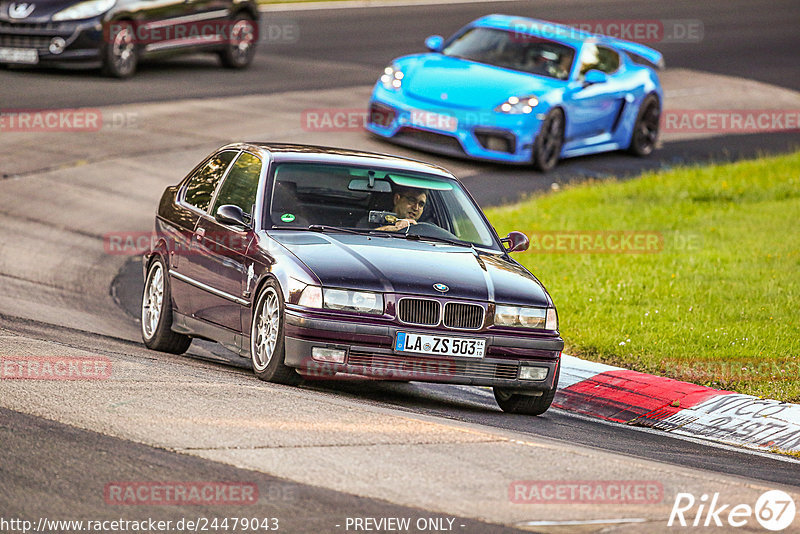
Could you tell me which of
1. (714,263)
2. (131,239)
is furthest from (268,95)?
(714,263)

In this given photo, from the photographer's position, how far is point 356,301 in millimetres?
8203

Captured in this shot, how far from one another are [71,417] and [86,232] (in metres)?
7.61

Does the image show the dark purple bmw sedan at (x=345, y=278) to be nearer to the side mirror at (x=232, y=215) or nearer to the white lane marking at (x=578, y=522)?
the side mirror at (x=232, y=215)

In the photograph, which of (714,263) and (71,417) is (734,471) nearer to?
(71,417)

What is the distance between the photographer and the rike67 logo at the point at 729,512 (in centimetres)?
606

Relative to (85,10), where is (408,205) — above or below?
above

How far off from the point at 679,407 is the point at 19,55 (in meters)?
13.9

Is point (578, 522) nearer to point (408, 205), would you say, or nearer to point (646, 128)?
point (408, 205)

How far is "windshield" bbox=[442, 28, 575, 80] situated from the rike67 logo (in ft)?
42.9

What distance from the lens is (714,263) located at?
13.9 m

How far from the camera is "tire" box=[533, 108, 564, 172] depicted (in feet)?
60.7

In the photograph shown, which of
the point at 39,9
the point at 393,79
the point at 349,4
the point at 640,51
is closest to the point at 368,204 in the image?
the point at 393,79

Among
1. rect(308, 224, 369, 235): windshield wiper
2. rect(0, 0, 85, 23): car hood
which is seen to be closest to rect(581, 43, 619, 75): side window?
rect(0, 0, 85, 23): car hood

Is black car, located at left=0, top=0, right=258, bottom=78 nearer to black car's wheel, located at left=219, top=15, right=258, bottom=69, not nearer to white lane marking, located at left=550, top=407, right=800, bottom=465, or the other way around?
black car's wheel, located at left=219, top=15, right=258, bottom=69
